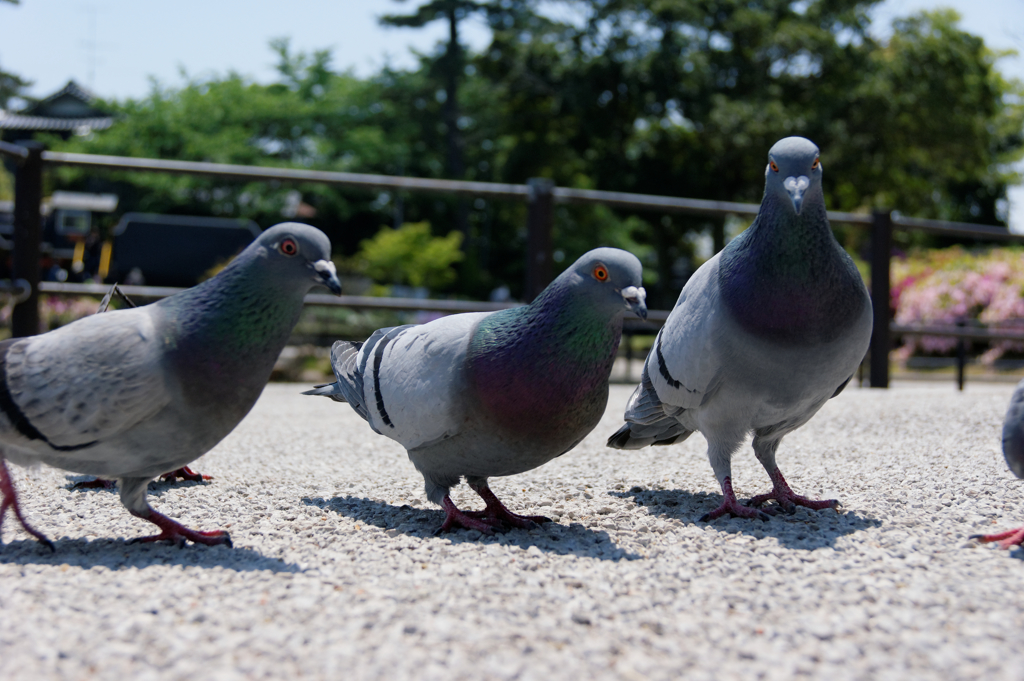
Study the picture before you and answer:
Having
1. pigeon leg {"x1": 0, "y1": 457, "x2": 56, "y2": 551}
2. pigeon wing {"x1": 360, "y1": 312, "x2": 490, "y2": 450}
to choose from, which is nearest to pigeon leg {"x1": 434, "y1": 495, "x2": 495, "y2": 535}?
pigeon wing {"x1": 360, "y1": 312, "x2": 490, "y2": 450}

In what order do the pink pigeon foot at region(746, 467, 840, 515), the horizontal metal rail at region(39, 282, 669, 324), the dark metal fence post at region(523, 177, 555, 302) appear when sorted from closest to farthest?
the pink pigeon foot at region(746, 467, 840, 515) < the horizontal metal rail at region(39, 282, 669, 324) < the dark metal fence post at region(523, 177, 555, 302)

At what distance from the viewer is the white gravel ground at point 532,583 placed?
136 centimetres

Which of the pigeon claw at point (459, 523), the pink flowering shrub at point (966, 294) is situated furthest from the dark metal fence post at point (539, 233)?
the pink flowering shrub at point (966, 294)

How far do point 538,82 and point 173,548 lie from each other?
20.7 metres

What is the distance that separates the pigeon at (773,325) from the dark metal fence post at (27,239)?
4.09m

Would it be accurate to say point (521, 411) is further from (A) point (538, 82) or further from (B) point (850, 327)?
(A) point (538, 82)

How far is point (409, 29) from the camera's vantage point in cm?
2364

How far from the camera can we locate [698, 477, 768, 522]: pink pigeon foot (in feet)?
7.76

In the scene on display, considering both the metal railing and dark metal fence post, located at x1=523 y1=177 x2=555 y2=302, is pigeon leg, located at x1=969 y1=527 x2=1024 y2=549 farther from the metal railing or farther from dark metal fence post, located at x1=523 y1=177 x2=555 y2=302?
dark metal fence post, located at x1=523 y1=177 x2=555 y2=302

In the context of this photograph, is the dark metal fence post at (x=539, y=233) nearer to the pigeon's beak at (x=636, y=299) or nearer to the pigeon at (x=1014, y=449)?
the pigeon's beak at (x=636, y=299)

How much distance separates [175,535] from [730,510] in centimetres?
158

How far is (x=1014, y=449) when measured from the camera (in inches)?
78.1

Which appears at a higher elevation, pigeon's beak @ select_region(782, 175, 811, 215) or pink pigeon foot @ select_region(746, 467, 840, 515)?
pigeon's beak @ select_region(782, 175, 811, 215)

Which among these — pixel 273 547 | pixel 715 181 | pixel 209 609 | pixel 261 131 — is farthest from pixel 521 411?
pixel 261 131
